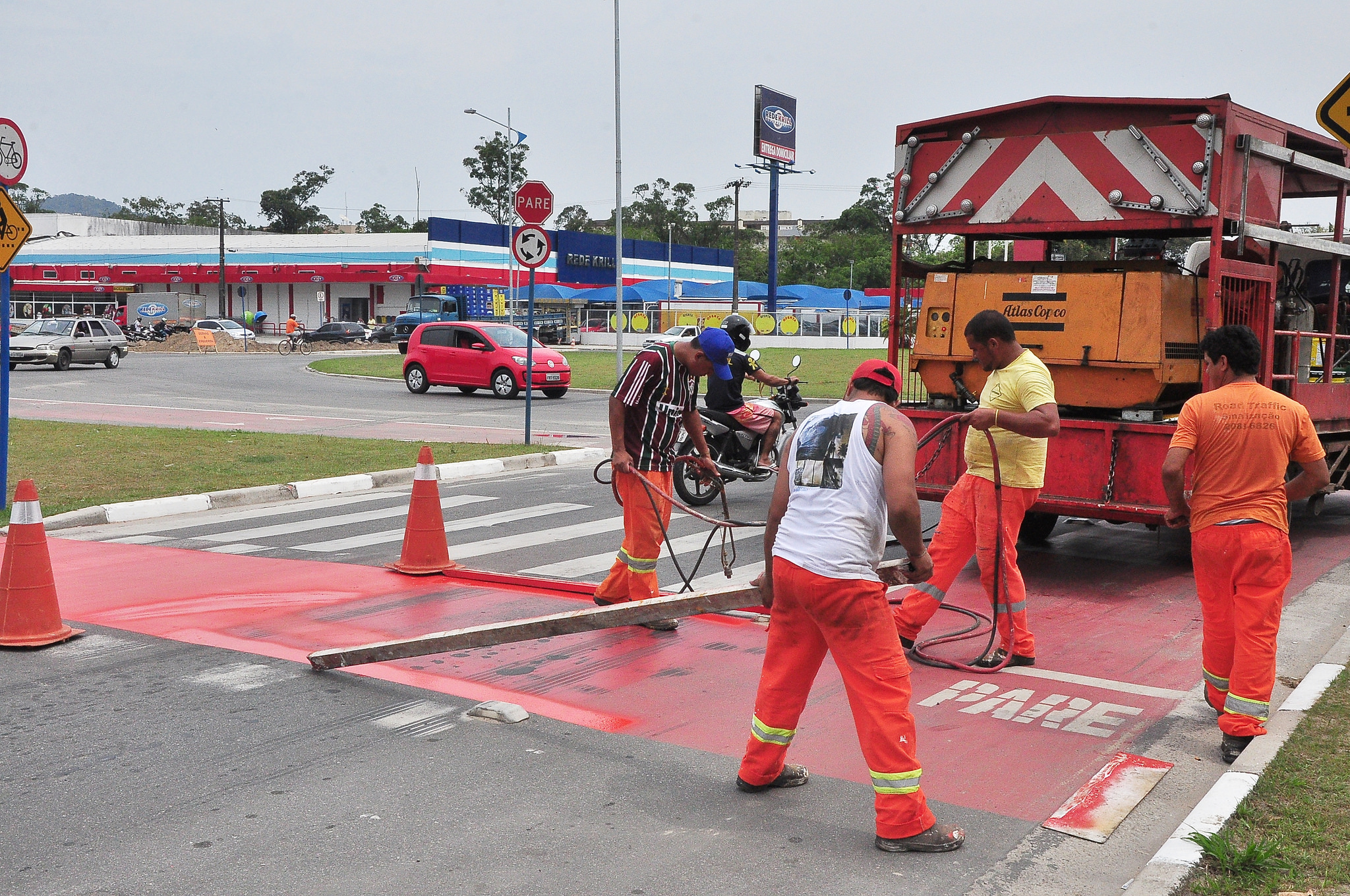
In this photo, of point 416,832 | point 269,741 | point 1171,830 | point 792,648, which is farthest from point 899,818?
point 269,741

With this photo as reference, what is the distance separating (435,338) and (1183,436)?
81.7ft

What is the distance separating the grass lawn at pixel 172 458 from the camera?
12211mm

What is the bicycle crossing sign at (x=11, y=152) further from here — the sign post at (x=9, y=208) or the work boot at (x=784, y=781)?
the work boot at (x=784, y=781)

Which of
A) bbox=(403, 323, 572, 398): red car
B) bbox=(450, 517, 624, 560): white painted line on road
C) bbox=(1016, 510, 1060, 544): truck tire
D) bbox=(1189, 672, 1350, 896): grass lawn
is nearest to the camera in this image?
bbox=(1189, 672, 1350, 896): grass lawn

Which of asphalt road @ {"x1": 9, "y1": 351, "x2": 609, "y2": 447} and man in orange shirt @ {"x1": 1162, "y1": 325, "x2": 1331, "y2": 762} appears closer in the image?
man in orange shirt @ {"x1": 1162, "y1": 325, "x2": 1331, "y2": 762}

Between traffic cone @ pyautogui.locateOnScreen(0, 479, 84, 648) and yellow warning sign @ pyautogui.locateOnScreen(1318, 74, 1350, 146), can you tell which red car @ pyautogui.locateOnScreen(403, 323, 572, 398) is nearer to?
traffic cone @ pyautogui.locateOnScreen(0, 479, 84, 648)

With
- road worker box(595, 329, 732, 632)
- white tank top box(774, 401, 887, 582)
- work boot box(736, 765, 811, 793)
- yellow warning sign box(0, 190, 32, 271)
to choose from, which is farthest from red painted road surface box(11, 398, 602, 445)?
white tank top box(774, 401, 887, 582)

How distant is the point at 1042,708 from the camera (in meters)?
5.71

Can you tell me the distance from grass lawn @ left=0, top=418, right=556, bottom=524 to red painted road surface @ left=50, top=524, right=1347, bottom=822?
288 centimetres

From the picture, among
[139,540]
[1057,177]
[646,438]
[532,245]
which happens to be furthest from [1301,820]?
[532,245]

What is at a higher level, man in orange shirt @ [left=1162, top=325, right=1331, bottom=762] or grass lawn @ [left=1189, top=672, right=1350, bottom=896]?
man in orange shirt @ [left=1162, top=325, right=1331, bottom=762]

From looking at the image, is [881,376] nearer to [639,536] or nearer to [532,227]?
[639,536]

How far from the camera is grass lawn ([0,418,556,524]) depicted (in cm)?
1221

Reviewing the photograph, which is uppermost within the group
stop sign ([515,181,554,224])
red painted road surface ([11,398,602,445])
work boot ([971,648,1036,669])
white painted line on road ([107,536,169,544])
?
stop sign ([515,181,554,224])
